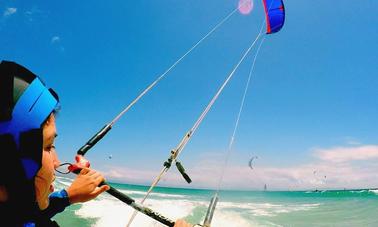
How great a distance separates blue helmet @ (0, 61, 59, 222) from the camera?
3.69 feet

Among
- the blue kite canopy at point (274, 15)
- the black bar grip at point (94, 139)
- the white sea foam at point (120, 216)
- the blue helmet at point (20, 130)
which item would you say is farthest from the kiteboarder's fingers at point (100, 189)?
the white sea foam at point (120, 216)

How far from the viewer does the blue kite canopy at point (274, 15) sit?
10027 millimetres

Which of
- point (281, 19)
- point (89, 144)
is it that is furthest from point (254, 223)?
point (89, 144)

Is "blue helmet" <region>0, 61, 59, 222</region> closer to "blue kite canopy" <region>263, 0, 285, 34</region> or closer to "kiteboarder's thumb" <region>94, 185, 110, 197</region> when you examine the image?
"kiteboarder's thumb" <region>94, 185, 110, 197</region>

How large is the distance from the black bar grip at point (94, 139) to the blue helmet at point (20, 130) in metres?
1.25

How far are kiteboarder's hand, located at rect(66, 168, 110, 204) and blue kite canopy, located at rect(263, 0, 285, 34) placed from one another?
9.26 metres

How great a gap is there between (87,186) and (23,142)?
35.7 inches

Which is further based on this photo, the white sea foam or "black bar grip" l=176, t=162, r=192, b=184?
the white sea foam

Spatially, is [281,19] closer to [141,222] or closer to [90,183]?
[90,183]

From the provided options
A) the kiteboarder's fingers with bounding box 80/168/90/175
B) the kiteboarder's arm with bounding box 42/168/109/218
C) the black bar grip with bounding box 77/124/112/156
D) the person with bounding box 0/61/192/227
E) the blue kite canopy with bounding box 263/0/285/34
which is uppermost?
the blue kite canopy with bounding box 263/0/285/34

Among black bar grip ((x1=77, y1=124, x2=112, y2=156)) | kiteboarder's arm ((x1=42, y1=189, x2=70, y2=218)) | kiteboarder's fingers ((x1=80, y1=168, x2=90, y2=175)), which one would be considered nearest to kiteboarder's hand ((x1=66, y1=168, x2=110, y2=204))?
kiteboarder's fingers ((x1=80, y1=168, x2=90, y2=175))

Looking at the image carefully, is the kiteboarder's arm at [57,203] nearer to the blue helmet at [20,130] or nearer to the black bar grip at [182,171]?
the blue helmet at [20,130]

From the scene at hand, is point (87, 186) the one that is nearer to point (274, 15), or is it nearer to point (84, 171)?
point (84, 171)

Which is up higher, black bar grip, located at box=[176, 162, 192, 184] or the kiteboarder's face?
black bar grip, located at box=[176, 162, 192, 184]
